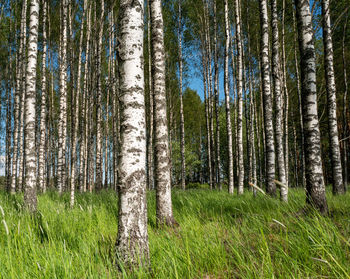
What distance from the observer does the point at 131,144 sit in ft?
6.94

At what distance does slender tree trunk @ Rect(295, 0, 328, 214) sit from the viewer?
344 centimetres

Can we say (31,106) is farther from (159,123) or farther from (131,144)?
(131,144)

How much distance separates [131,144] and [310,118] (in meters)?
3.25

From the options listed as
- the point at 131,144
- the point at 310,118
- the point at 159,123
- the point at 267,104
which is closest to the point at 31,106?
the point at 159,123

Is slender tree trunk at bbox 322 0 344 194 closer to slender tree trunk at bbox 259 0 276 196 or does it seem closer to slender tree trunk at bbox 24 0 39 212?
slender tree trunk at bbox 259 0 276 196

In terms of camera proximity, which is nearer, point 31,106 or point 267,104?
point 31,106

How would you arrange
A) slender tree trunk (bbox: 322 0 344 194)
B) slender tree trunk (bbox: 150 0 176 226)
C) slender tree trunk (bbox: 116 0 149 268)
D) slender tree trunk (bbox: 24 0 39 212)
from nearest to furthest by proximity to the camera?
slender tree trunk (bbox: 116 0 149 268)
slender tree trunk (bbox: 150 0 176 226)
slender tree trunk (bbox: 24 0 39 212)
slender tree trunk (bbox: 322 0 344 194)

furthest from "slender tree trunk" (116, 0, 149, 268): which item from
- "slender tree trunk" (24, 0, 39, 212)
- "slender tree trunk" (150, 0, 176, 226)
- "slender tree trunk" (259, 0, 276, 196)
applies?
"slender tree trunk" (259, 0, 276, 196)

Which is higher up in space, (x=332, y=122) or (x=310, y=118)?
(x=332, y=122)

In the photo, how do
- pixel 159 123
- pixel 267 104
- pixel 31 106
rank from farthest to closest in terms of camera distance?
1. pixel 267 104
2. pixel 31 106
3. pixel 159 123

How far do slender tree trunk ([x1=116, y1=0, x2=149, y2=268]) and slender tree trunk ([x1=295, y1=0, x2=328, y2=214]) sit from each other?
9.34 ft

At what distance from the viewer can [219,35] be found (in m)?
15.8

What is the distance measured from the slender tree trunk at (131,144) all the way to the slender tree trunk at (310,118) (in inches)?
112

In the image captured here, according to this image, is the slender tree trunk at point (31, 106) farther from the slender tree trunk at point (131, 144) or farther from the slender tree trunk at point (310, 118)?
the slender tree trunk at point (310, 118)
